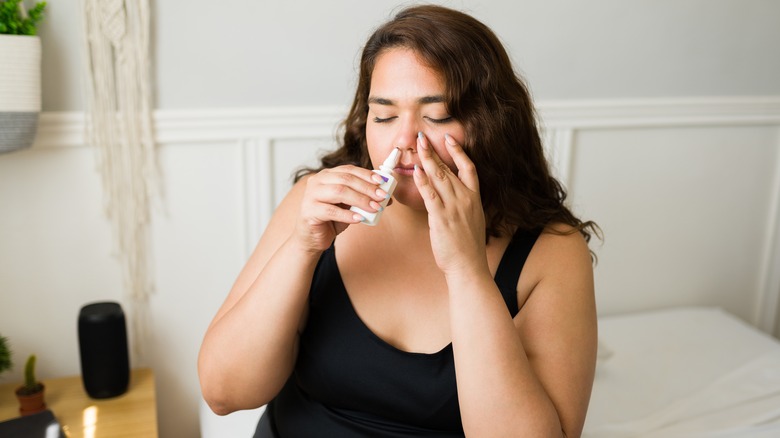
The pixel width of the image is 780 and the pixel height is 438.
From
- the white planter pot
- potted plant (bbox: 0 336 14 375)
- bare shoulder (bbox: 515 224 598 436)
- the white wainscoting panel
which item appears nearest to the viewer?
bare shoulder (bbox: 515 224 598 436)

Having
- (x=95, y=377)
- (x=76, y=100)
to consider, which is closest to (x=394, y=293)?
(x=95, y=377)

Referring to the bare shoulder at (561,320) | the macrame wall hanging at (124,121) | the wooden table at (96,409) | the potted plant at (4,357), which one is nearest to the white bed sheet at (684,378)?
the bare shoulder at (561,320)

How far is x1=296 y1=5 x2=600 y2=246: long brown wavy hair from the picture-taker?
1067 millimetres

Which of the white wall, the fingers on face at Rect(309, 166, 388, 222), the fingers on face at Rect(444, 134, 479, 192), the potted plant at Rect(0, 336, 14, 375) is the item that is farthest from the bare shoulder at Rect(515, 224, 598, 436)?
the potted plant at Rect(0, 336, 14, 375)

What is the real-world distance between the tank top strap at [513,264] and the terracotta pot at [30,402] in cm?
95

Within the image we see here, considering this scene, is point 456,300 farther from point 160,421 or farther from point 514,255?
point 160,421

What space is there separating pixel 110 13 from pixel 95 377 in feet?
2.44

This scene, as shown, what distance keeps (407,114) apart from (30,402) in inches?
39.1

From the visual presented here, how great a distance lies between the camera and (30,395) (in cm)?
148

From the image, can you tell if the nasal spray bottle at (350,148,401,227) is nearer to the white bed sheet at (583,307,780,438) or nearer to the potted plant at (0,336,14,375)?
the white bed sheet at (583,307,780,438)

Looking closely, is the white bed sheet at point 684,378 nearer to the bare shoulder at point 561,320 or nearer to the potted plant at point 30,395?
the bare shoulder at point 561,320

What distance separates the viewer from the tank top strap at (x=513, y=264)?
1191 mm

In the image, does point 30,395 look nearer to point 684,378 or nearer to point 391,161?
point 391,161

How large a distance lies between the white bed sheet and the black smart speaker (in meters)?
0.97
